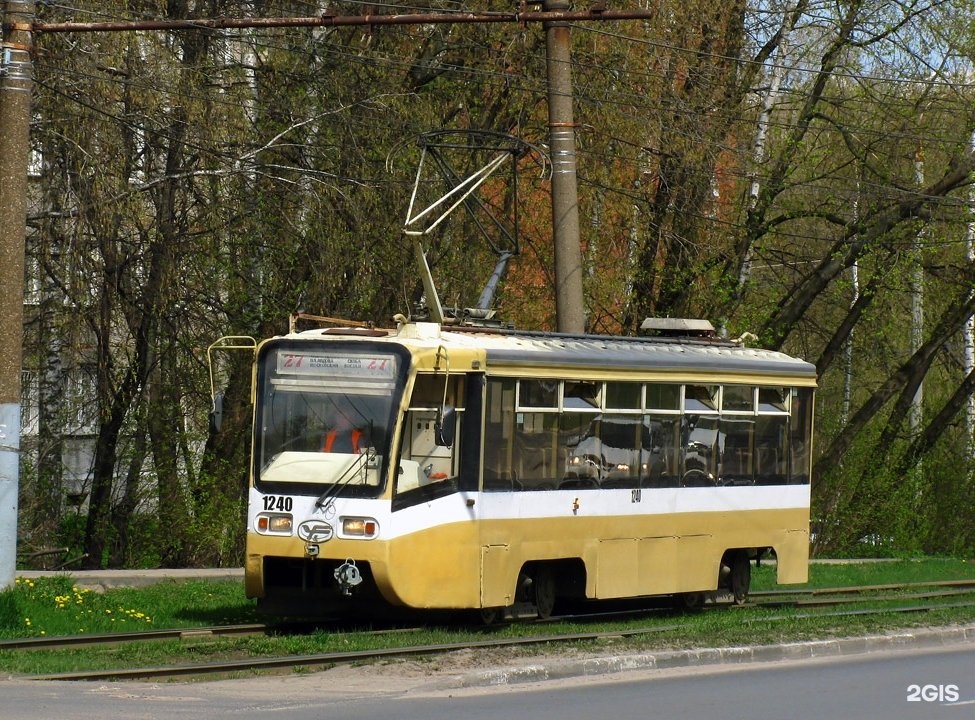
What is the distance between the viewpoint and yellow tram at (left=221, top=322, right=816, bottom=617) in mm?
14070

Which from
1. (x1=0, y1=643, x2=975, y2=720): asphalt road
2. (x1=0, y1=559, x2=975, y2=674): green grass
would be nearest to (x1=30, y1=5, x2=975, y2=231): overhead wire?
(x1=0, y1=559, x2=975, y2=674): green grass

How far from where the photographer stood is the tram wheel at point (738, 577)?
726 inches

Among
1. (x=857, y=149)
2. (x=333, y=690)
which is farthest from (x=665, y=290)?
(x=333, y=690)

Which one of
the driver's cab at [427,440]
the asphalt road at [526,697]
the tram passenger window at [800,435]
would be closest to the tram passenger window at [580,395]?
the driver's cab at [427,440]

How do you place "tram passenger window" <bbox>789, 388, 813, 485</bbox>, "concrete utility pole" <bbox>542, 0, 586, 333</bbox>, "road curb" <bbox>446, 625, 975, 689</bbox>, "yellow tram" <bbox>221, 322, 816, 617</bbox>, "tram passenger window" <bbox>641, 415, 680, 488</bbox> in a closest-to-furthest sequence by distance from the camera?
"road curb" <bbox>446, 625, 975, 689</bbox>, "yellow tram" <bbox>221, 322, 816, 617</bbox>, "tram passenger window" <bbox>641, 415, 680, 488</bbox>, "concrete utility pole" <bbox>542, 0, 586, 333</bbox>, "tram passenger window" <bbox>789, 388, 813, 485</bbox>

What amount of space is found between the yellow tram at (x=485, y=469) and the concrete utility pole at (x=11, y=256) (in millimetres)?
2203

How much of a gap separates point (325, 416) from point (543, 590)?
3.09 meters

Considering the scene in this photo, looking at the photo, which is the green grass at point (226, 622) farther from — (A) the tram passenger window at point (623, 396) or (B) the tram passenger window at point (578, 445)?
(A) the tram passenger window at point (623, 396)

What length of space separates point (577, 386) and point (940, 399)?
78.2 feet

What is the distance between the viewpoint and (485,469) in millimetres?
14742

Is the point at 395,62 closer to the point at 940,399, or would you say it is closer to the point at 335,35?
the point at 335,35

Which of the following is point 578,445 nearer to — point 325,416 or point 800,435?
point 325,416

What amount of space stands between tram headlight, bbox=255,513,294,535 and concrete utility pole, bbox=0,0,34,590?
2.35 m

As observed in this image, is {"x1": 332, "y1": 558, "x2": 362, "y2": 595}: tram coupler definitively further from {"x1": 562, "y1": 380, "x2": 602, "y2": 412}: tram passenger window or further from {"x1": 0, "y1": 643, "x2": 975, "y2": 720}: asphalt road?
{"x1": 562, "y1": 380, "x2": 602, "y2": 412}: tram passenger window
